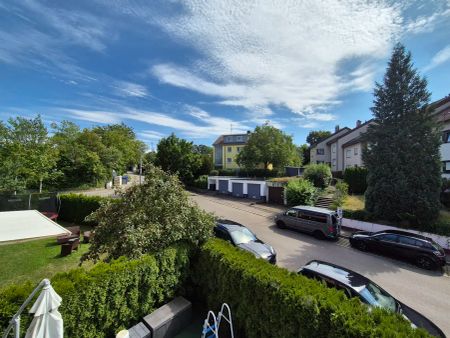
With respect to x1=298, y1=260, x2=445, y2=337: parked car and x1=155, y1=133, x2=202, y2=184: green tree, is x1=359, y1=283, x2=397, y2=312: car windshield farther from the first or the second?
x1=155, y1=133, x2=202, y2=184: green tree

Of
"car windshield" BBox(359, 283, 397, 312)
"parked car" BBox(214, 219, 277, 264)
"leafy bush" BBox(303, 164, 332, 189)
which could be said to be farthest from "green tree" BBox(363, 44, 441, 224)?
"car windshield" BBox(359, 283, 397, 312)

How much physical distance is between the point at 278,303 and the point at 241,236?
18.3ft

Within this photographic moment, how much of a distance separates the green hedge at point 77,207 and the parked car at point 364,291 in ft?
53.2

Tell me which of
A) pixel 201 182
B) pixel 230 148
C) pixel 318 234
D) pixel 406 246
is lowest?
pixel 318 234

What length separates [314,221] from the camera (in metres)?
14.4

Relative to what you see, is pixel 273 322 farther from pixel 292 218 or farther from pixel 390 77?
pixel 390 77

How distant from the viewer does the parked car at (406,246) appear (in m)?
10.5

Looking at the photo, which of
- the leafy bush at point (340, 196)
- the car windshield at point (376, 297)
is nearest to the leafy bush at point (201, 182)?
the leafy bush at point (340, 196)

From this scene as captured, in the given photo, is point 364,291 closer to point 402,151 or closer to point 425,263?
point 425,263

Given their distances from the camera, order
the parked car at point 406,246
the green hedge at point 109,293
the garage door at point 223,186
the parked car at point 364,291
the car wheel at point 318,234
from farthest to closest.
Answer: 1. the garage door at point 223,186
2. the car wheel at point 318,234
3. the parked car at point 406,246
4. the parked car at point 364,291
5. the green hedge at point 109,293

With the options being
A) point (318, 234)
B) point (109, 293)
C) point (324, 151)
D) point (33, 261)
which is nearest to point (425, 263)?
point (318, 234)

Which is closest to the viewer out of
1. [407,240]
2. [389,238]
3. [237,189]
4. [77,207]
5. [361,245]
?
[407,240]

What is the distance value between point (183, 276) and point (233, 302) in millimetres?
1814

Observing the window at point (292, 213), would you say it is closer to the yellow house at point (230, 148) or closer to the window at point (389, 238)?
the window at point (389, 238)
